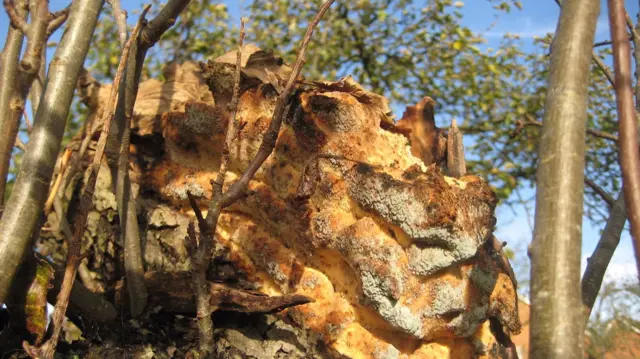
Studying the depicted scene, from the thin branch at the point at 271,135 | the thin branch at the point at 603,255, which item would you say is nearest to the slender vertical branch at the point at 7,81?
the thin branch at the point at 271,135

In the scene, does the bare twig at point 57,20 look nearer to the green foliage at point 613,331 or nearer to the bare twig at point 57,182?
the bare twig at point 57,182

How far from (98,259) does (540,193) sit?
2952 millimetres

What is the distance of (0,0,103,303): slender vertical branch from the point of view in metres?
2.59

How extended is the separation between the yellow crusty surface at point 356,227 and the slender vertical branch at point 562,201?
1.51m

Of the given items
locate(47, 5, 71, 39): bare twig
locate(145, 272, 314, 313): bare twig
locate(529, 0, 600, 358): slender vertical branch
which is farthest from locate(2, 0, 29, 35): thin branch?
locate(529, 0, 600, 358): slender vertical branch

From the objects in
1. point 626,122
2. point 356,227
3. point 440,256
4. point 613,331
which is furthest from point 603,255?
point 613,331

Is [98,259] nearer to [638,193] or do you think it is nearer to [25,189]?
[25,189]

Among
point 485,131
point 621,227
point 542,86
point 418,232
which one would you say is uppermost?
point 542,86

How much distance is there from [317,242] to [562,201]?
1871mm

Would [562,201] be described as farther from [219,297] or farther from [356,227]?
A: [219,297]

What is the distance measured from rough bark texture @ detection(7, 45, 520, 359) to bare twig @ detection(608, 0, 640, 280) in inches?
67.4

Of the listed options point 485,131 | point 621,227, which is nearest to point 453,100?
point 485,131

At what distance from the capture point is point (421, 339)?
3.19 metres

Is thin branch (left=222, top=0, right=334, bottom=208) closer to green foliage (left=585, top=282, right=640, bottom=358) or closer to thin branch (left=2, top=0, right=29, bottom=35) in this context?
thin branch (left=2, top=0, right=29, bottom=35)
